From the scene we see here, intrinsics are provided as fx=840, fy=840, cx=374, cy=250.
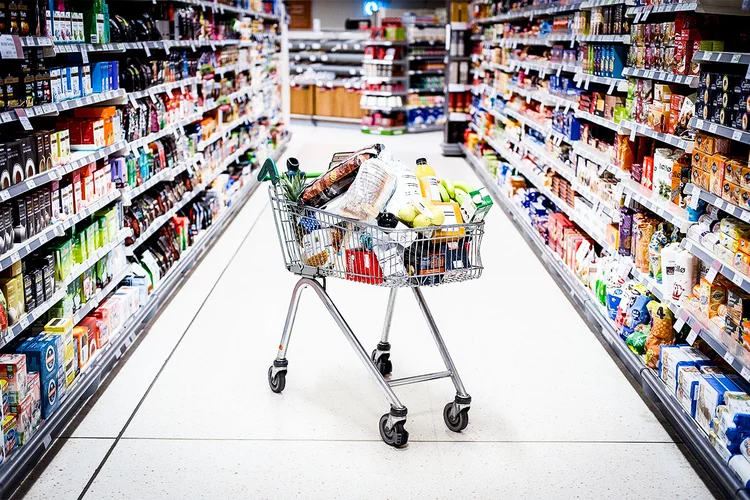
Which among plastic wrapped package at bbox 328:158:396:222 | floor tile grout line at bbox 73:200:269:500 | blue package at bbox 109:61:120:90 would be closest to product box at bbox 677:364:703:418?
plastic wrapped package at bbox 328:158:396:222

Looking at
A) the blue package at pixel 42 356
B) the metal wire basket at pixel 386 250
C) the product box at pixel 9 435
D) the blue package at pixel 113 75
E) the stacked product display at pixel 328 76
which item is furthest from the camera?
the stacked product display at pixel 328 76

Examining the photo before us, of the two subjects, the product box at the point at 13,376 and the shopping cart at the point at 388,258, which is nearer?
the product box at the point at 13,376

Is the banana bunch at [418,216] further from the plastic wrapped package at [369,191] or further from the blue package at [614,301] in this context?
the blue package at [614,301]

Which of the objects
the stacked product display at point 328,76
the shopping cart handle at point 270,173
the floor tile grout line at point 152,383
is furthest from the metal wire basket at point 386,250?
the stacked product display at point 328,76

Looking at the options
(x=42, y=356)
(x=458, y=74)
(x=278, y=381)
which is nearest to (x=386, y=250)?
(x=278, y=381)

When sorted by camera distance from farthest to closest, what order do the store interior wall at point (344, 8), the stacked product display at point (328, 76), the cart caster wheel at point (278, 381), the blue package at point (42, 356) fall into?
the store interior wall at point (344, 8), the stacked product display at point (328, 76), the cart caster wheel at point (278, 381), the blue package at point (42, 356)

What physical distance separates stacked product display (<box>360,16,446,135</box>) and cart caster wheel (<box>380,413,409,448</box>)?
444 inches

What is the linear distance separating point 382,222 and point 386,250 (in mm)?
127

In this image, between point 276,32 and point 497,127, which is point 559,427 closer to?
point 497,127

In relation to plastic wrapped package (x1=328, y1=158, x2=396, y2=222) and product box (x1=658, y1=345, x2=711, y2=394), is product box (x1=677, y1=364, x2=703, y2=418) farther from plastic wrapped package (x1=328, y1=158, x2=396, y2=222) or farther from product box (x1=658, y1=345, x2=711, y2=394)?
plastic wrapped package (x1=328, y1=158, x2=396, y2=222)

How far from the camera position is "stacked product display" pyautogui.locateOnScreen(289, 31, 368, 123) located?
51.5 ft

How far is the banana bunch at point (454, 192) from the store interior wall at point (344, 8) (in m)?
14.3

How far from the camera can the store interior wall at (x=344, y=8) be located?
17.4m

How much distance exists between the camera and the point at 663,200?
4.28 metres
